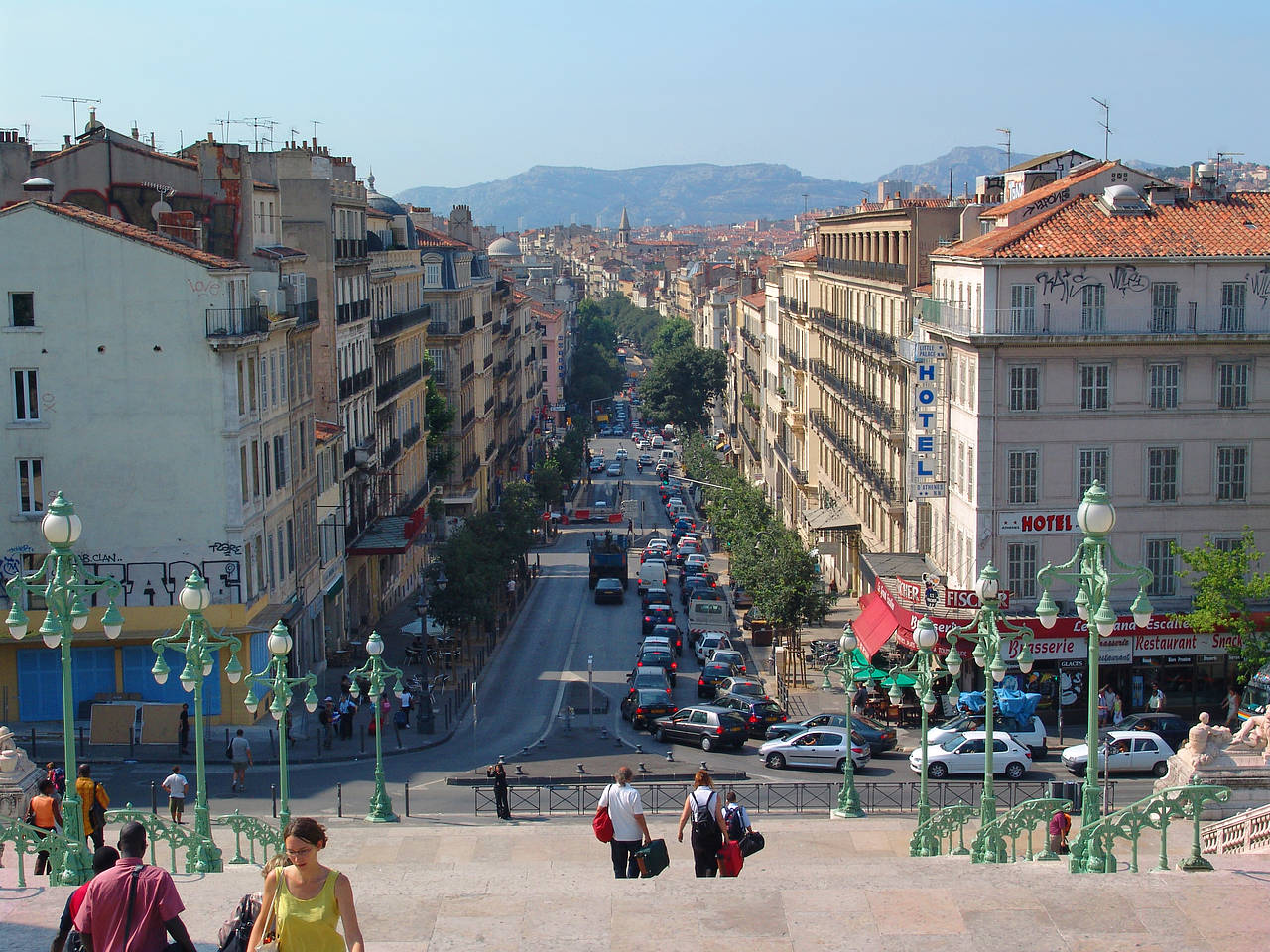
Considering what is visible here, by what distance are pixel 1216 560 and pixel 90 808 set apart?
29.7 m

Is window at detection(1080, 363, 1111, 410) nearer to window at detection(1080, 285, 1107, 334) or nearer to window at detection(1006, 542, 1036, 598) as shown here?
window at detection(1080, 285, 1107, 334)

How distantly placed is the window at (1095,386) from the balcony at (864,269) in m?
15.3

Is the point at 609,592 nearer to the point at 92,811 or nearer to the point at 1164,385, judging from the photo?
the point at 1164,385

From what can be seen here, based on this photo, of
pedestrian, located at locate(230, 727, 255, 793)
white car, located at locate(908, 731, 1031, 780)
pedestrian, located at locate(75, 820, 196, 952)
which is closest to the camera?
pedestrian, located at locate(75, 820, 196, 952)

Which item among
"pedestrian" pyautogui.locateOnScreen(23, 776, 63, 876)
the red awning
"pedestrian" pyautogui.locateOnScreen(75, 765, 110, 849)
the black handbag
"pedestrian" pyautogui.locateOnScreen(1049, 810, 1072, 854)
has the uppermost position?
the black handbag

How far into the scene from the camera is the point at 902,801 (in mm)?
35844

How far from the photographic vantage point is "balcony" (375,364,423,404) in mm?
64688

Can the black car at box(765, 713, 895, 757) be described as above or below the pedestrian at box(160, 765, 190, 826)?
below

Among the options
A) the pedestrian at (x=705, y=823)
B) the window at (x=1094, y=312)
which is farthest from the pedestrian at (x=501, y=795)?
the window at (x=1094, y=312)

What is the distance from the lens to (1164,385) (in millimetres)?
44062

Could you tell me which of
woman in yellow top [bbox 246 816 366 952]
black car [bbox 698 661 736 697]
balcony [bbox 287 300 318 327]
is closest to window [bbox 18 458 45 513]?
balcony [bbox 287 300 318 327]

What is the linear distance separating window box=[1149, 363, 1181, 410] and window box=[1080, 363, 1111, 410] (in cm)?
123

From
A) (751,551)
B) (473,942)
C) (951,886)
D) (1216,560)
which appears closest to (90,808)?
(473,942)

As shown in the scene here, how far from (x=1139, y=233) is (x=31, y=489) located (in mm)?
29685
